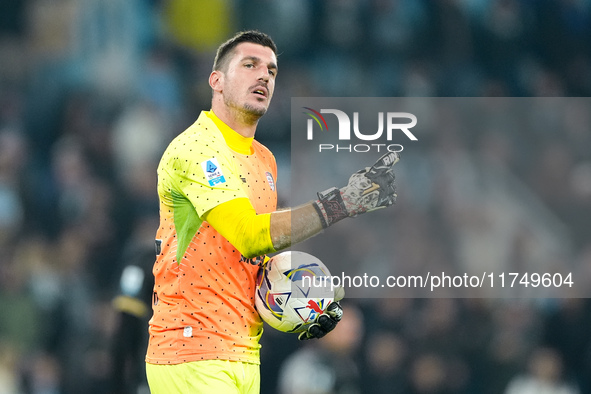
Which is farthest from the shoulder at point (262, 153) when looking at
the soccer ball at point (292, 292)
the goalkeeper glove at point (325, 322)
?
the goalkeeper glove at point (325, 322)

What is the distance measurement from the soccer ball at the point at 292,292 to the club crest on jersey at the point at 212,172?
0.55 meters

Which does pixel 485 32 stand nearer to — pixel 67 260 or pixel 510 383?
pixel 510 383

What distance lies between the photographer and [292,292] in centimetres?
367

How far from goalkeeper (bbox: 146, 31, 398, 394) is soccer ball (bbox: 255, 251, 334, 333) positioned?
0.05 metres

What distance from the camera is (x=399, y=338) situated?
747cm

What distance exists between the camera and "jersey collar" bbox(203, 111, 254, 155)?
3796mm

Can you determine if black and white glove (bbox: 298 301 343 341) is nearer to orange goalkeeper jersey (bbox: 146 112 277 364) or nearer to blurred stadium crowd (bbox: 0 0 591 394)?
orange goalkeeper jersey (bbox: 146 112 277 364)

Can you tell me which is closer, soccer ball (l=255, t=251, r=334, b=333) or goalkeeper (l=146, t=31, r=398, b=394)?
goalkeeper (l=146, t=31, r=398, b=394)

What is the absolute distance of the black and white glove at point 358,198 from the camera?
3420 mm

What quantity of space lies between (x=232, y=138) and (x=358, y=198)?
2.39ft

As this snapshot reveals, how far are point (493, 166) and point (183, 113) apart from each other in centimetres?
320

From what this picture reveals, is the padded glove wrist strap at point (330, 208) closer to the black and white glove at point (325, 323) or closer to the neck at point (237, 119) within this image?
the black and white glove at point (325, 323)

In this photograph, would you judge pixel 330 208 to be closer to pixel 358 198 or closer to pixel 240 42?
pixel 358 198

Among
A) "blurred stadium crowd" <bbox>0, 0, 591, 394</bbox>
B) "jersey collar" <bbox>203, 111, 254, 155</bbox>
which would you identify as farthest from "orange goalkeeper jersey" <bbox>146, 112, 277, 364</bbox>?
"blurred stadium crowd" <bbox>0, 0, 591, 394</bbox>
